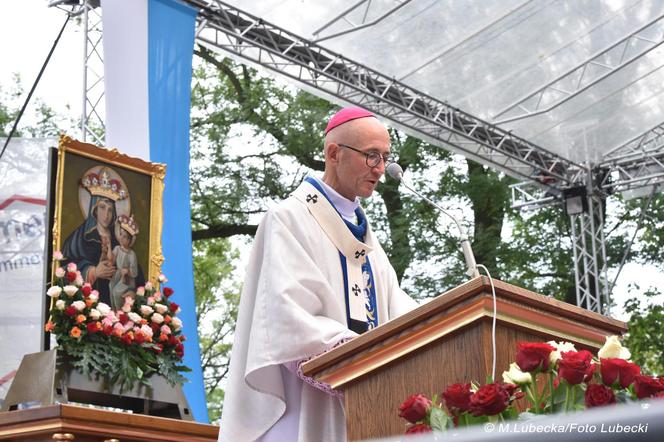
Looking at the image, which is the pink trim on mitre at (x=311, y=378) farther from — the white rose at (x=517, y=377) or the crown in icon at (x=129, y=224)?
the crown in icon at (x=129, y=224)

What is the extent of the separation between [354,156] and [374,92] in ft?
19.7

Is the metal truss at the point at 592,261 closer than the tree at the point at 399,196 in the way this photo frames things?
Yes

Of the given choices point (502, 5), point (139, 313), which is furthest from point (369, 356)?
point (502, 5)

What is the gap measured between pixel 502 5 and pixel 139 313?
5.62m

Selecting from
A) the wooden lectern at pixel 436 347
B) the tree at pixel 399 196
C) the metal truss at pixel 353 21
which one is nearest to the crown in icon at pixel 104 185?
the wooden lectern at pixel 436 347

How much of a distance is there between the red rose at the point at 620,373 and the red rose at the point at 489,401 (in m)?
0.24

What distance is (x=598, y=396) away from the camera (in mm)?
2004

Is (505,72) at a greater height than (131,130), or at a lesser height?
greater

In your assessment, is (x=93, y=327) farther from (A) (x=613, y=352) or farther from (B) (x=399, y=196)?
(B) (x=399, y=196)

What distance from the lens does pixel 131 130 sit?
6156 millimetres

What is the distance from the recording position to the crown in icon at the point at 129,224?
5.02 meters

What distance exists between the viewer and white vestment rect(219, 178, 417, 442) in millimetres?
2975

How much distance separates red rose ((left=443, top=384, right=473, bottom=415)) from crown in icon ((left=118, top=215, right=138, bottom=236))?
127 inches

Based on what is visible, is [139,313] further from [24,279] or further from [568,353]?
[568,353]
